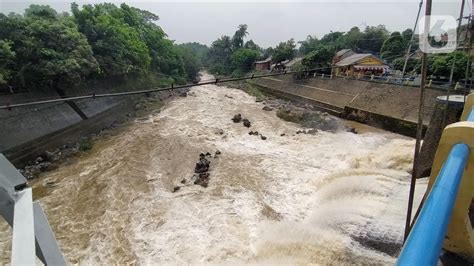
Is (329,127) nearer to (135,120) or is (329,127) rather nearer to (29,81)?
(135,120)

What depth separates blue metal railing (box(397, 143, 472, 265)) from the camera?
0.83 m

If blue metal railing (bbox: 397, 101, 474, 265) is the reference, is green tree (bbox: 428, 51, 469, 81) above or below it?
above

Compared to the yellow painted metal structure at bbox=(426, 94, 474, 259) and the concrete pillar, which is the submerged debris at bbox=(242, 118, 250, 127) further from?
the yellow painted metal structure at bbox=(426, 94, 474, 259)

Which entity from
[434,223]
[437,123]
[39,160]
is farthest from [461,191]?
[39,160]

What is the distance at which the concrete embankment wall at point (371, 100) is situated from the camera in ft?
45.9

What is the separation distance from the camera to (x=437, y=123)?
6.66 m

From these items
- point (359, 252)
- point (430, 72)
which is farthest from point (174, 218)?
point (430, 72)

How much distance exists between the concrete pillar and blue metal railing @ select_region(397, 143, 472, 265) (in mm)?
5869

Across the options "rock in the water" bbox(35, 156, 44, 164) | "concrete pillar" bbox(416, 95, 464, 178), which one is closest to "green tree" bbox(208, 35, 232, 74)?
"rock in the water" bbox(35, 156, 44, 164)

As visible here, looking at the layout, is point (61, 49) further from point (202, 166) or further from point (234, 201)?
point (234, 201)

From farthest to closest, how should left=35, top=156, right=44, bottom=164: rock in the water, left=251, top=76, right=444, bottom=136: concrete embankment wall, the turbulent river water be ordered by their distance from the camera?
left=251, top=76, right=444, bottom=136: concrete embankment wall < left=35, top=156, right=44, bottom=164: rock in the water < the turbulent river water

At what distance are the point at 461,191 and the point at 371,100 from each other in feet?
52.3

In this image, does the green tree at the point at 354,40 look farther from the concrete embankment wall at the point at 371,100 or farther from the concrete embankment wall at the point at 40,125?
the concrete embankment wall at the point at 40,125

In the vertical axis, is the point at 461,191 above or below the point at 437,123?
above
